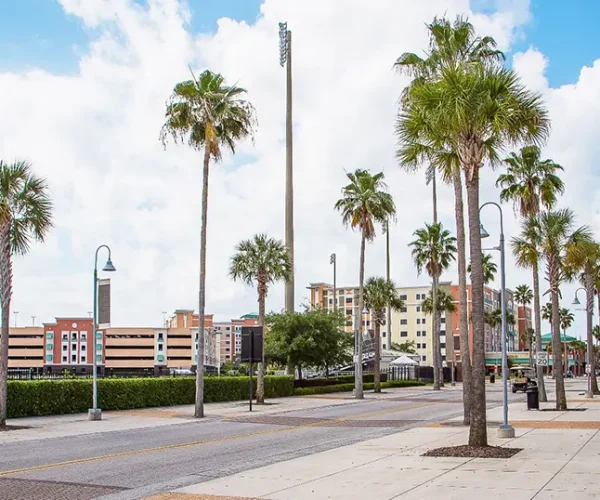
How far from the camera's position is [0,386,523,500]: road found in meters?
13.5

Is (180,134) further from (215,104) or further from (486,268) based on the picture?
(486,268)

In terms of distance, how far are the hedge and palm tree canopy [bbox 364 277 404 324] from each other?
23717 millimetres

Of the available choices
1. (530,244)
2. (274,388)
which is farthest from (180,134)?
(274,388)

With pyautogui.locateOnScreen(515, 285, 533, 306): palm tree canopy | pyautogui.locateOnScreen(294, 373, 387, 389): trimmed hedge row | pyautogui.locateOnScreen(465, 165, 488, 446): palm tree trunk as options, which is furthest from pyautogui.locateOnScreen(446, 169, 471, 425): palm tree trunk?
pyautogui.locateOnScreen(515, 285, 533, 306): palm tree canopy

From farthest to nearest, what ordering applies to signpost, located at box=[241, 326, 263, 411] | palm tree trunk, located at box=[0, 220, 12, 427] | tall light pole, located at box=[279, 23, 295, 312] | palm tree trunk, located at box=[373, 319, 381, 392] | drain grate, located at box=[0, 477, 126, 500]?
palm tree trunk, located at box=[373, 319, 381, 392], tall light pole, located at box=[279, 23, 295, 312], signpost, located at box=[241, 326, 263, 411], palm tree trunk, located at box=[0, 220, 12, 427], drain grate, located at box=[0, 477, 126, 500]

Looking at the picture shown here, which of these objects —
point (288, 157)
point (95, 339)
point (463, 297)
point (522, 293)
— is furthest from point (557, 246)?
point (522, 293)

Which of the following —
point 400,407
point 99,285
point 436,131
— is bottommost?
point 400,407

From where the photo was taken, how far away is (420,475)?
13.8 m

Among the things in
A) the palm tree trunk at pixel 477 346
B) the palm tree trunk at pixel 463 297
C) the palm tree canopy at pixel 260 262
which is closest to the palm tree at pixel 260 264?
the palm tree canopy at pixel 260 262

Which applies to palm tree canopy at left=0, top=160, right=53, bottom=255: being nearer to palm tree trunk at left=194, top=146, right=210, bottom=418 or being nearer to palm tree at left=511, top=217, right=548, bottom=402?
palm tree trunk at left=194, top=146, right=210, bottom=418

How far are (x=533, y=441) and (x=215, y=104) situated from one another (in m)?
19.0

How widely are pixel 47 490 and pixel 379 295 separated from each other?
55.7m

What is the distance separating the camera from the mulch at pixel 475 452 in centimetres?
1606

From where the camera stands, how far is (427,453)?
1698 cm
